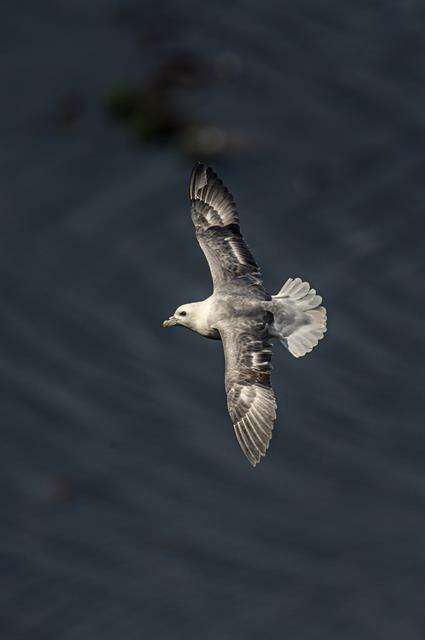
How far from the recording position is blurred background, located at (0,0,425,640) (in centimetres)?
4297

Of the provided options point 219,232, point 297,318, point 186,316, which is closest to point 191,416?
point 219,232

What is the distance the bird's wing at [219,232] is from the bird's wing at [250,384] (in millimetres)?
1199

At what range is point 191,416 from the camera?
140 feet

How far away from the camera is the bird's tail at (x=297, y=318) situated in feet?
75.8

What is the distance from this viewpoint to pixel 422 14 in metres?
54.1

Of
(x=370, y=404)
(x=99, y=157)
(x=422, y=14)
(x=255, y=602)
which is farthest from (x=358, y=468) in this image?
(x=422, y=14)

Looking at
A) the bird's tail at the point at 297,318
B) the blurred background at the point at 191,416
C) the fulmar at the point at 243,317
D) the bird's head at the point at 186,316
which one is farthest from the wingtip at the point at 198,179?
the blurred background at the point at 191,416

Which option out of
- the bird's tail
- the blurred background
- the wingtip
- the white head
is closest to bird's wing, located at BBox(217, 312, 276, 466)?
the bird's tail

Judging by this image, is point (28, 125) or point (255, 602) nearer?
point (255, 602)

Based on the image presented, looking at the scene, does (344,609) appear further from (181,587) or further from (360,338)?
(360,338)

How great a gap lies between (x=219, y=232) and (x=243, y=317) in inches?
92.6

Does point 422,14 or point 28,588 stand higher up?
point 422,14

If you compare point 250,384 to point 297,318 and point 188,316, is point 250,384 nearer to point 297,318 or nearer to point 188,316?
point 297,318

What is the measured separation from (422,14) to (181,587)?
23298mm
